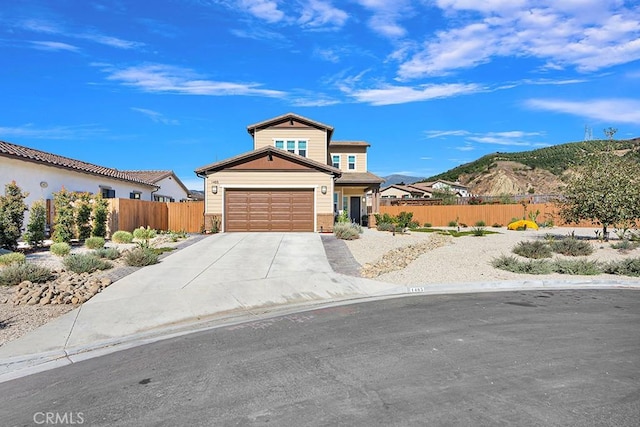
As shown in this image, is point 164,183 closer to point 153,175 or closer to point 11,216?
point 153,175

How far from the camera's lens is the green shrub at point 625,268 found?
44.0 ft

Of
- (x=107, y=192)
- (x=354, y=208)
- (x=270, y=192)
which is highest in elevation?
(x=107, y=192)

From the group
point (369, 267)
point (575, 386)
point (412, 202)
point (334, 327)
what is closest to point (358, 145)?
point (412, 202)

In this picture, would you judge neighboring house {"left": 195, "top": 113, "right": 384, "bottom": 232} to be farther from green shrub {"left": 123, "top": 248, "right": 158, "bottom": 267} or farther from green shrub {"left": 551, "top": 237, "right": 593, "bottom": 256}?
green shrub {"left": 551, "top": 237, "right": 593, "bottom": 256}

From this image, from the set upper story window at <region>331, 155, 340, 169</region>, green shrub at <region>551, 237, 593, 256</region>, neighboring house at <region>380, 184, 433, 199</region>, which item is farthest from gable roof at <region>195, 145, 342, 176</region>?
neighboring house at <region>380, 184, 433, 199</region>

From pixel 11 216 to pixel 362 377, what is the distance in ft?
49.4

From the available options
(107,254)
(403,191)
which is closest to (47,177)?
(107,254)

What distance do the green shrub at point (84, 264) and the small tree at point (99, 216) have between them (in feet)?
26.8

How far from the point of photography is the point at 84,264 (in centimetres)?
1219

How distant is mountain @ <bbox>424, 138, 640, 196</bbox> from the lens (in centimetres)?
8344

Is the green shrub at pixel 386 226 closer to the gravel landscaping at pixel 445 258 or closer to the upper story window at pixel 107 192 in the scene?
the gravel landscaping at pixel 445 258

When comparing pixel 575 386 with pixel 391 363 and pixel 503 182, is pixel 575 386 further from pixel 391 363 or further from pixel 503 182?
pixel 503 182

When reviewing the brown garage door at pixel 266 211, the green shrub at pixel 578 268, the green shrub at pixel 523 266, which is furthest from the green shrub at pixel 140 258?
the green shrub at pixel 578 268

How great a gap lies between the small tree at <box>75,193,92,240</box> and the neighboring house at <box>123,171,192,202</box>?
16.0 metres
